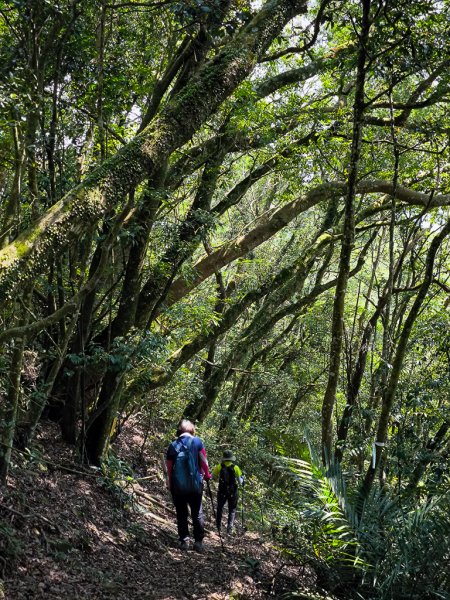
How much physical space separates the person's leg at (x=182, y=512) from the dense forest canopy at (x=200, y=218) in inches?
58.4

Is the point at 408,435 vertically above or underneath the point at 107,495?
above

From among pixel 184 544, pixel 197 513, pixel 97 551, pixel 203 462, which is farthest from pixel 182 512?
pixel 97 551

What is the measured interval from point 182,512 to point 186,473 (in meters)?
0.57

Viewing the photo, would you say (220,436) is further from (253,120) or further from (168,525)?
(253,120)

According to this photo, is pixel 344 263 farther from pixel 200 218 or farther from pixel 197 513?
pixel 197 513

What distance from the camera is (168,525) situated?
8.90 m

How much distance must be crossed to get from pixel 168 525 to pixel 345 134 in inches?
301

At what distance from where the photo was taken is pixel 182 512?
745 centimetres

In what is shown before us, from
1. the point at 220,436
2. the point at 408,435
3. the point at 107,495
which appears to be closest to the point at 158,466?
the point at 220,436

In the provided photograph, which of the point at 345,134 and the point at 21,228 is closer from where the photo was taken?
the point at 21,228

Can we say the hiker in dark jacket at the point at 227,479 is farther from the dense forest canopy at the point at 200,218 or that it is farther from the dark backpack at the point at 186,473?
the dark backpack at the point at 186,473

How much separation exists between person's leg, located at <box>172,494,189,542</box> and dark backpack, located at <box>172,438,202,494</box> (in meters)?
0.11

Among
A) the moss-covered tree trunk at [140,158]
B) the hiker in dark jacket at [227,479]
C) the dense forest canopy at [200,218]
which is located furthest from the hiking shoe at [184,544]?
the moss-covered tree trunk at [140,158]

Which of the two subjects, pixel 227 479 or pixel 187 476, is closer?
pixel 187 476
